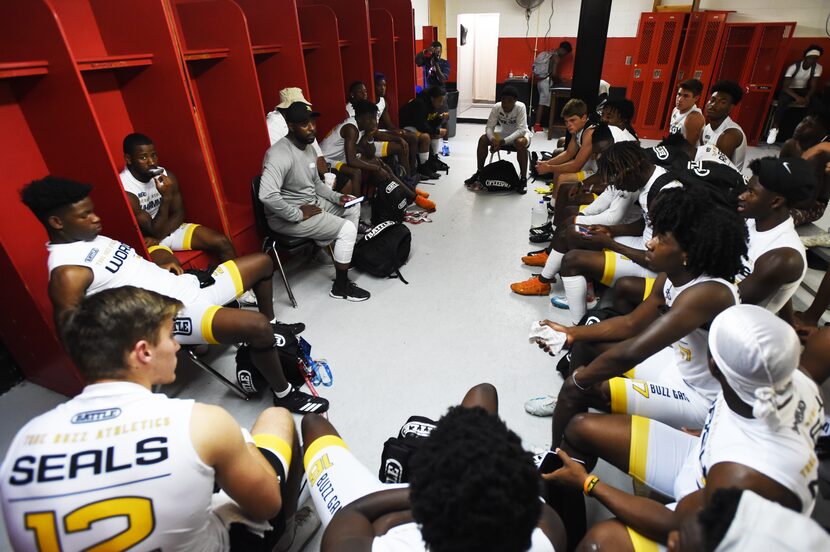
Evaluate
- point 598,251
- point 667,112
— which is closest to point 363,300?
point 598,251

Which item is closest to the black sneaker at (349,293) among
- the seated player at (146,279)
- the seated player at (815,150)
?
the seated player at (146,279)

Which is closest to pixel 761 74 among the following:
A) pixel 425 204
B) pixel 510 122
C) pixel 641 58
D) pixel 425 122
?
pixel 641 58

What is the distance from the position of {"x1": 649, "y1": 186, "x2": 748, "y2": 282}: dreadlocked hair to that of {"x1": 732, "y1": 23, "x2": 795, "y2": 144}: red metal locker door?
6497 mm

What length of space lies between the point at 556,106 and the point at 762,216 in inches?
233

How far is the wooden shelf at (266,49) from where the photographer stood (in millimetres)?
3226

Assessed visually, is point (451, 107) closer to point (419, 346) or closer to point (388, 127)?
point (388, 127)

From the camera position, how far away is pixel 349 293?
3.06 m

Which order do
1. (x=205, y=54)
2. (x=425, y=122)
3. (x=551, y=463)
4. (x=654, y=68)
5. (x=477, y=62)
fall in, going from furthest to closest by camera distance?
(x=477, y=62), (x=654, y=68), (x=425, y=122), (x=205, y=54), (x=551, y=463)

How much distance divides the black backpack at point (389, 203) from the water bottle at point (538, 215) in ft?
4.06

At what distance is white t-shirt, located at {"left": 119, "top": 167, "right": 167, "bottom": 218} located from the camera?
247 centimetres

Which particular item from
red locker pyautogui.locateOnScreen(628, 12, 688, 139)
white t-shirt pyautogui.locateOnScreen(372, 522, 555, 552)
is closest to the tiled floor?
white t-shirt pyautogui.locateOnScreen(372, 522, 555, 552)

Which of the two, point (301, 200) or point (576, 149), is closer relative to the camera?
point (301, 200)

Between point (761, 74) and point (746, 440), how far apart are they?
7.43m

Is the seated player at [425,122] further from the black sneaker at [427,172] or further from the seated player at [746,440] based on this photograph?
the seated player at [746,440]
